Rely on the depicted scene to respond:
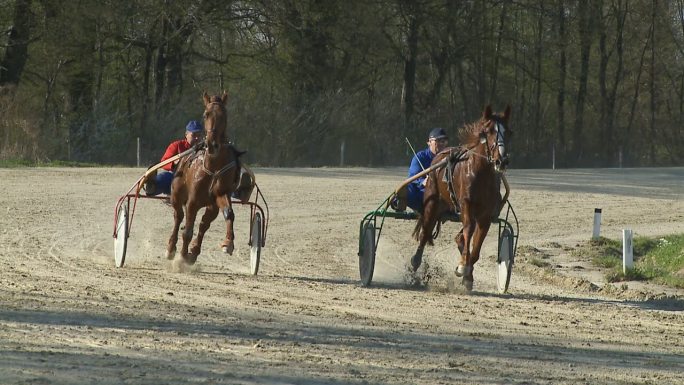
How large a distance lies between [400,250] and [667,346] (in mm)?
8590

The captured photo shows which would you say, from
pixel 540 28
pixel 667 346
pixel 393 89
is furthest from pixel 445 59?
pixel 667 346

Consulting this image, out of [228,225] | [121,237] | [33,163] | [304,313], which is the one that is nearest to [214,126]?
[228,225]

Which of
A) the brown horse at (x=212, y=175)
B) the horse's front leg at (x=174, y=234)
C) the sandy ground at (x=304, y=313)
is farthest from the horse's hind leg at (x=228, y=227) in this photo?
the horse's front leg at (x=174, y=234)

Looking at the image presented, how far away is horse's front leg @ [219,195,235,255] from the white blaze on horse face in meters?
2.79

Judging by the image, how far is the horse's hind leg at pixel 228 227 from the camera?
12164mm

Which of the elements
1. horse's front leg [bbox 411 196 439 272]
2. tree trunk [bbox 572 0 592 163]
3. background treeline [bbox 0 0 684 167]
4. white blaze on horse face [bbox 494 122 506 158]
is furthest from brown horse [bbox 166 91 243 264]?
tree trunk [bbox 572 0 592 163]

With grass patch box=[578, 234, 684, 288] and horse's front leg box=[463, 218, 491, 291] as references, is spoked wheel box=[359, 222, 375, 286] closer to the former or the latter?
horse's front leg box=[463, 218, 491, 291]

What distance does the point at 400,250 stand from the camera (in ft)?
56.1

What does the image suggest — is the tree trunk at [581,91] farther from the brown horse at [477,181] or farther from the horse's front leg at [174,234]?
the brown horse at [477,181]

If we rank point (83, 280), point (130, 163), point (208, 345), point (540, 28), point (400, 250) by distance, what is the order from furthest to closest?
1. point (540, 28)
2. point (130, 163)
3. point (400, 250)
4. point (83, 280)
5. point (208, 345)

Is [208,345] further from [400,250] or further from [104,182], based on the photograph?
[104,182]

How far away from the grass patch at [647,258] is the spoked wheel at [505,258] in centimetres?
224

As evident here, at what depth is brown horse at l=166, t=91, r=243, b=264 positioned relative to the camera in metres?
12.5

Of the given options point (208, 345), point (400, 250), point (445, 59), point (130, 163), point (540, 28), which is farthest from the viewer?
point (540, 28)
